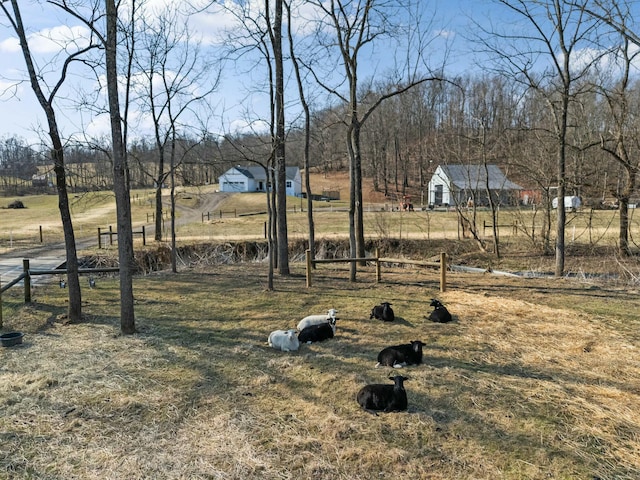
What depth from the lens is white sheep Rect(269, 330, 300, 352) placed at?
7.02 meters

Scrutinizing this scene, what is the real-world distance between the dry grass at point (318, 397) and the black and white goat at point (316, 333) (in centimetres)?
23

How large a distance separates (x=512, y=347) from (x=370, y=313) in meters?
3.00

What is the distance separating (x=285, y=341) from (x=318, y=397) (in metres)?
1.84

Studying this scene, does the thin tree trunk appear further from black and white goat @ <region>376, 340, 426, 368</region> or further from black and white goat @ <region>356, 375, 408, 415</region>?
black and white goat @ <region>356, 375, 408, 415</region>

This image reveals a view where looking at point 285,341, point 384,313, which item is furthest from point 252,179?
point 285,341

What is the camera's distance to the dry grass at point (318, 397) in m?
3.99

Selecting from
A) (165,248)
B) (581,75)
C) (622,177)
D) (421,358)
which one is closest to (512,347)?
(421,358)

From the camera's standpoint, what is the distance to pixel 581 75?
12438mm

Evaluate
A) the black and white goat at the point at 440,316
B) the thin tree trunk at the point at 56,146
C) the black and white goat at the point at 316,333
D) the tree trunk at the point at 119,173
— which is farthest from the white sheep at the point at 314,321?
the thin tree trunk at the point at 56,146

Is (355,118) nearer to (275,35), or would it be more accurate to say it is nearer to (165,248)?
(275,35)

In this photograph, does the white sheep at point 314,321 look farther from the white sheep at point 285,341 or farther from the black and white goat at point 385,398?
the black and white goat at point 385,398

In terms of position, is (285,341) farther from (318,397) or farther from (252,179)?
(252,179)

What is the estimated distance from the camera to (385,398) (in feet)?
16.1

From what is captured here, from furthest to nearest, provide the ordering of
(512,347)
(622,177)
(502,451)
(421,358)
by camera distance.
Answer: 1. (622,177)
2. (512,347)
3. (421,358)
4. (502,451)
